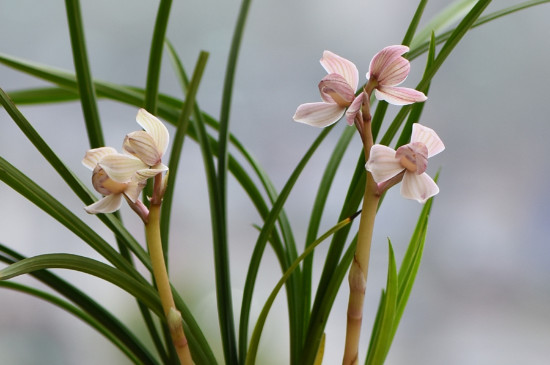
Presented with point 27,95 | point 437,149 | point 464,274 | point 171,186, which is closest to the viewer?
point 437,149

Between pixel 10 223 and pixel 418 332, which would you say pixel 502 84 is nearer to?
pixel 418 332

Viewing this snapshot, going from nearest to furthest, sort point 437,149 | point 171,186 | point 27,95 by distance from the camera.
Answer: point 437,149, point 171,186, point 27,95

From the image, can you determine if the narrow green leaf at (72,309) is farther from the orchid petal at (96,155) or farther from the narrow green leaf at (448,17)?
the narrow green leaf at (448,17)

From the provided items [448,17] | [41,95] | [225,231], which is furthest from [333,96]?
[41,95]

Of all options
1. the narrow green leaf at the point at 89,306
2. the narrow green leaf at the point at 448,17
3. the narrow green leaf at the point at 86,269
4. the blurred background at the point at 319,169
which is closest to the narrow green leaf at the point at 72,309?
the narrow green leaf at the point at 89,306

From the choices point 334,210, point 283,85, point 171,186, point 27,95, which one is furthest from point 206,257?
point 171,186

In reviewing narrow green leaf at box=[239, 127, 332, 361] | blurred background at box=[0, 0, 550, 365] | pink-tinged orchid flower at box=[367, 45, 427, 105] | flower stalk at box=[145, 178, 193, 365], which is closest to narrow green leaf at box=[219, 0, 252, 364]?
narrow green leaf at box=[239, 127, 332, 361]
